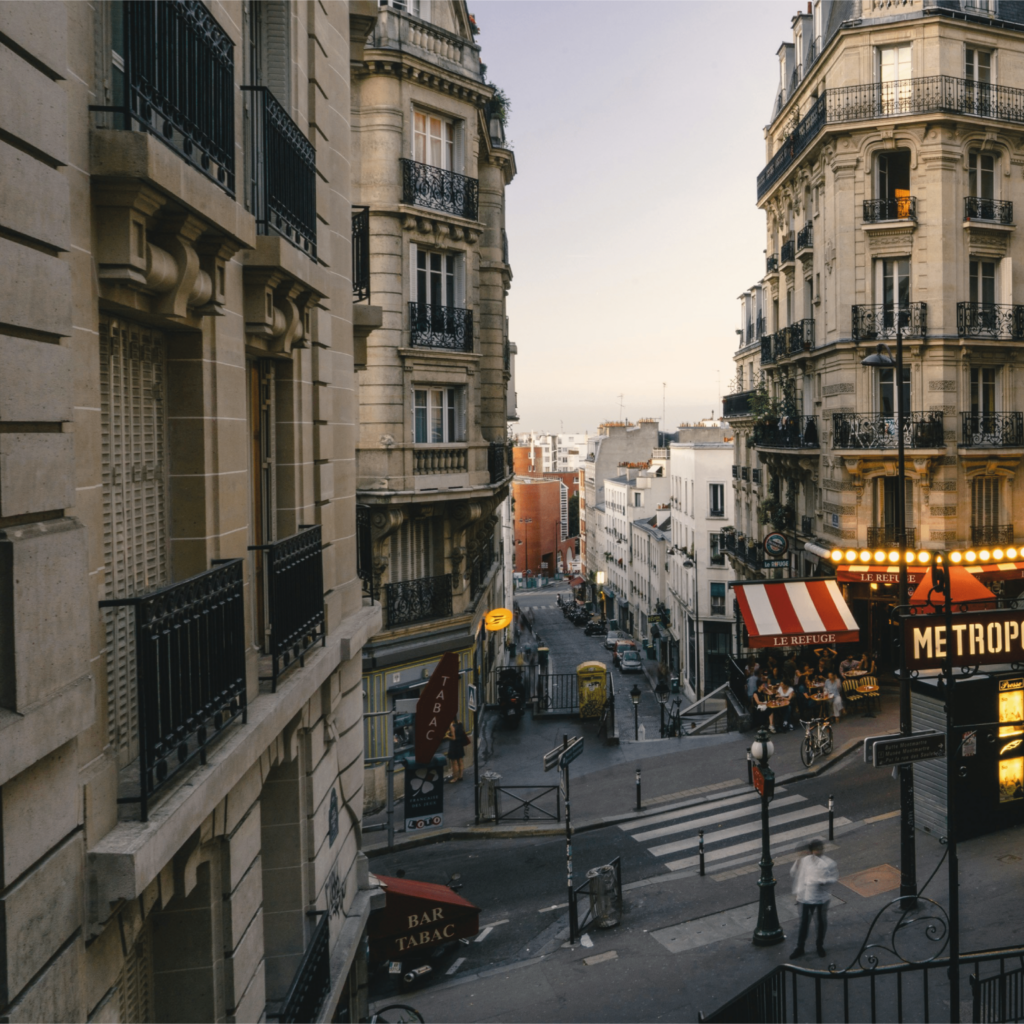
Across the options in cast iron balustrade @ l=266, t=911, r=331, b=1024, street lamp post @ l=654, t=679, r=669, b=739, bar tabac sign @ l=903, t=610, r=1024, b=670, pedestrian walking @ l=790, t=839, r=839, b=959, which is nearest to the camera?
cast iron balustrade @ l=266, t=911, r=331, b=1024

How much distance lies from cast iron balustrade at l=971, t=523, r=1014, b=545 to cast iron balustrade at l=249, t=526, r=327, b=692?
2595 cm

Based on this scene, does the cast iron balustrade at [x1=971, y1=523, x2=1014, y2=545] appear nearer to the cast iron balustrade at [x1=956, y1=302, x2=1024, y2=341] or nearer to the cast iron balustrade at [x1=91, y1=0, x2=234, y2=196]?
the cast iron balustrade at [x1=956, y1=302, x2=1024, y2=341]

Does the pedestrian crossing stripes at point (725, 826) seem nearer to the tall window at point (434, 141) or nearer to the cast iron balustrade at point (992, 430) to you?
the cast iron balustrade at point (992, 430)

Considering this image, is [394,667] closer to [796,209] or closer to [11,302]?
[11,302]

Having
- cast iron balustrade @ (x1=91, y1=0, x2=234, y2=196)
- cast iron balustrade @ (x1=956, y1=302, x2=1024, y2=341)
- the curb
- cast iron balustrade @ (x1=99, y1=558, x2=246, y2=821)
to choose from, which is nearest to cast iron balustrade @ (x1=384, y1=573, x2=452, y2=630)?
the curb

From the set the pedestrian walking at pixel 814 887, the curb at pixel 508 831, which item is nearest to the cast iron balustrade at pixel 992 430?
the curb at pixel 508 831

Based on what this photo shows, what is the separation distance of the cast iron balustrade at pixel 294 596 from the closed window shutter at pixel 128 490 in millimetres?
1130

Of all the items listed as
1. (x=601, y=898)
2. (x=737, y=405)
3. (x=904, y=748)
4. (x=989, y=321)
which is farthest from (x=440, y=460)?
(x=737, y=405)

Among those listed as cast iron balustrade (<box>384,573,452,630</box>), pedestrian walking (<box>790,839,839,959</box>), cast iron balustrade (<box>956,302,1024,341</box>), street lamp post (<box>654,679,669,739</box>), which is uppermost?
cast iron balustrade (<box>956,302,1024,341</box>)

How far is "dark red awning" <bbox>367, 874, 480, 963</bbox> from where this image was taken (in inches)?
522

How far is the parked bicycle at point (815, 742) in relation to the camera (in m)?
22.3

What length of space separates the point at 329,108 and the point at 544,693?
25.4 metres

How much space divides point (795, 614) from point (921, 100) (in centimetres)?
1617

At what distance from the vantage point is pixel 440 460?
76.4ft
